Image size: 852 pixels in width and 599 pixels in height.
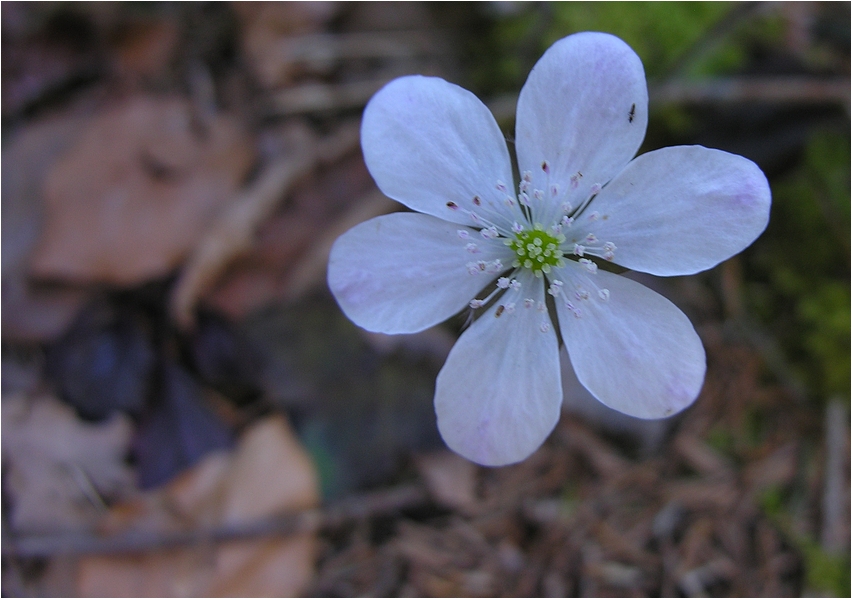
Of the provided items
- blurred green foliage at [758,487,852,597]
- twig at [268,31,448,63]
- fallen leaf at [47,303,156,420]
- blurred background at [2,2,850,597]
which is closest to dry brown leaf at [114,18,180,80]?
blurred background at [2,2,850,597]

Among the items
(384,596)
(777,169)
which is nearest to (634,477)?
(384,596)

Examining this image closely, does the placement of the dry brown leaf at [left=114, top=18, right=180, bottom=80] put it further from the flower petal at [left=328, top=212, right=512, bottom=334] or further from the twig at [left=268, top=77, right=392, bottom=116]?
the flower petal at [left=328, top=212, right=512, bottom=334]

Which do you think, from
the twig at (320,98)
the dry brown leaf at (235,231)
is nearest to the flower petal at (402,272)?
the dry brown leaf at (235,231)

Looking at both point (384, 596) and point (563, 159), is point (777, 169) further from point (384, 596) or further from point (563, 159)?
point (384, 596)

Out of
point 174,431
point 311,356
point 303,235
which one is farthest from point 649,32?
point 174,431

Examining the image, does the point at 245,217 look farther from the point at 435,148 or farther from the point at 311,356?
the point at 435,148

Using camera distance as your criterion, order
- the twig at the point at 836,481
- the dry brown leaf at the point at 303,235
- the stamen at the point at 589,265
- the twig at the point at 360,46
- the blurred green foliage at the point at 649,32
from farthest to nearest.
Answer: the twig at the point at 360,46, the blurred green foliage at the point at 649,32, the dry brown leaf at the point at 303,235, the twig at the point at 836,481, the stamen at the point at 589,265

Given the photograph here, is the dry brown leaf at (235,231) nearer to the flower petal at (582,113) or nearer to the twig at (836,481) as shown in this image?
the flower petal at (582,113)
